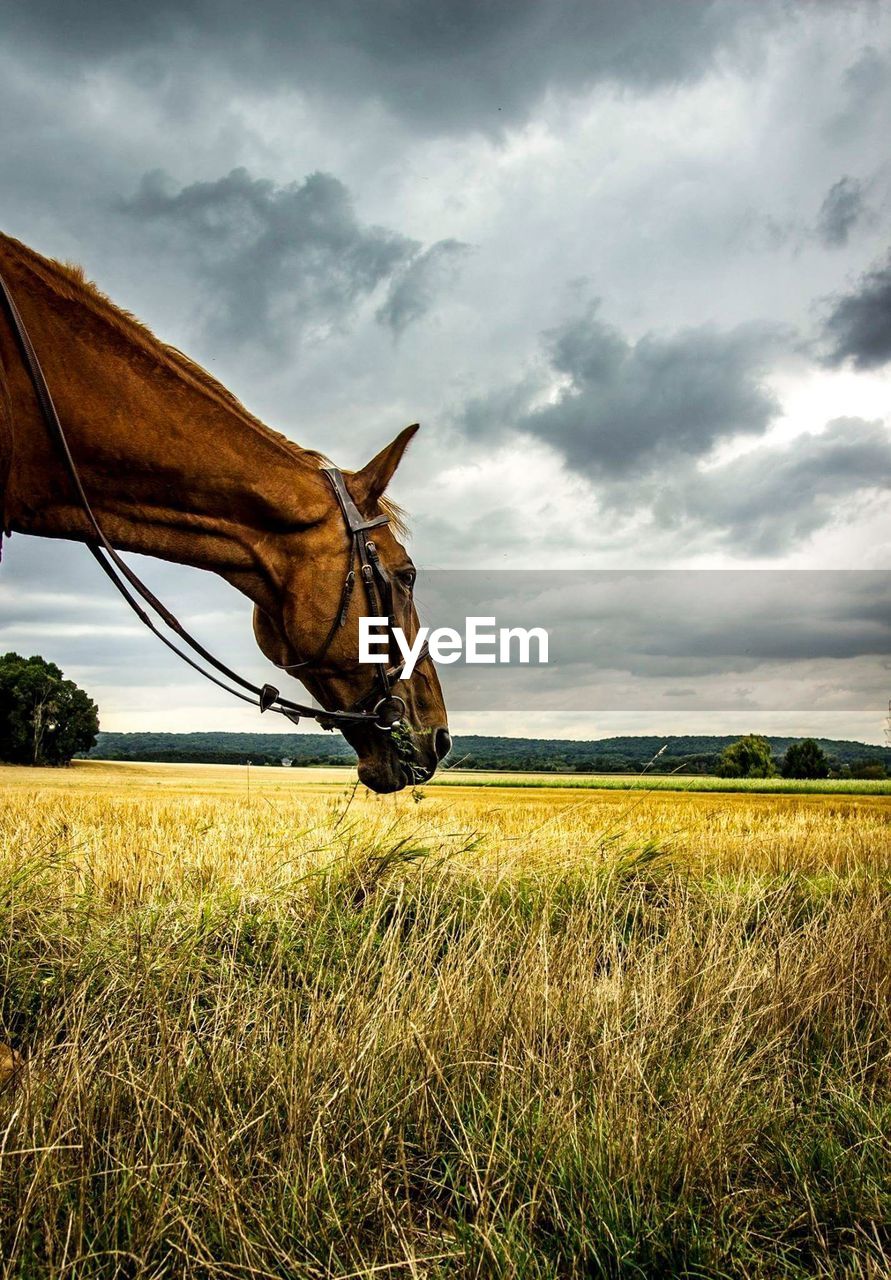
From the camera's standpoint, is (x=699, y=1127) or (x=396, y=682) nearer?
(x=699, y=1127)

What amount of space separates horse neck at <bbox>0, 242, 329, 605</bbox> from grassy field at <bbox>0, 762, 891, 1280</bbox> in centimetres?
195

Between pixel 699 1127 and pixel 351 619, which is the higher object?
pixel 351 619

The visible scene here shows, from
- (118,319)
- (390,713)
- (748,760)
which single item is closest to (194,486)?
(118,319)

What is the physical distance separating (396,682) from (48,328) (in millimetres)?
2468

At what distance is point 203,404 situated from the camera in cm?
415

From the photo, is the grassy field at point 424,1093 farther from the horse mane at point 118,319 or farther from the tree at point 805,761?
the tree at point 805,761

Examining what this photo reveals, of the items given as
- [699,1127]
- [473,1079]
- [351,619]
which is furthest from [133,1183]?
[351,619]

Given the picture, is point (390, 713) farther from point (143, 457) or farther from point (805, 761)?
point (805, 761)

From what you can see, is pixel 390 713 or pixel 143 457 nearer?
pixel 143 457

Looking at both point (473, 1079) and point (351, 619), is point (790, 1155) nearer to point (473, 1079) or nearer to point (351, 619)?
point (473, 1079)

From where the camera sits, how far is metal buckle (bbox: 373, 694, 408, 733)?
472 cm

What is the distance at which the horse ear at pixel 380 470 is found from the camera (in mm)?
4488

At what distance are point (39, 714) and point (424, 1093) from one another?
2866 inches

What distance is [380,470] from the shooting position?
450cm
